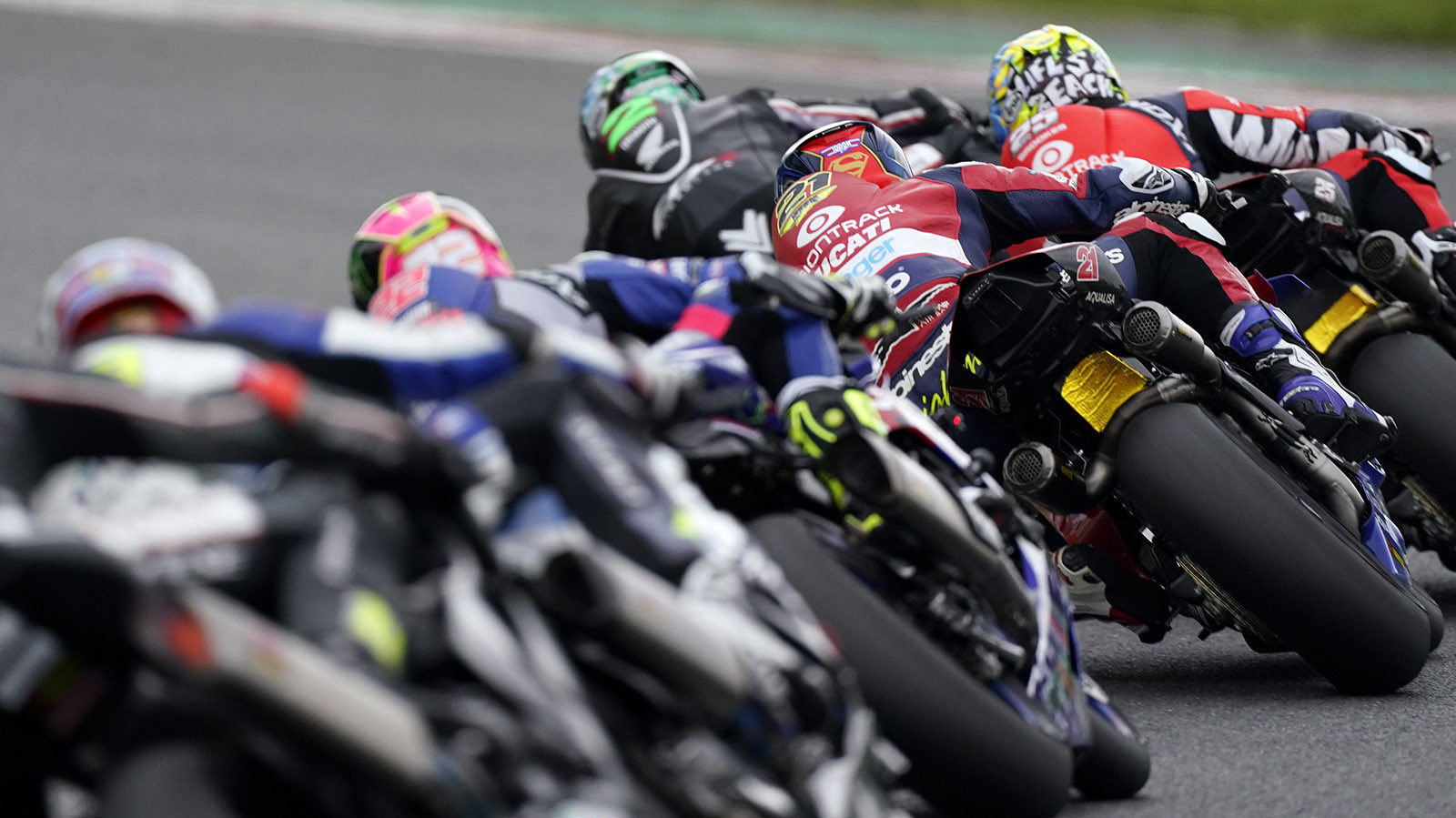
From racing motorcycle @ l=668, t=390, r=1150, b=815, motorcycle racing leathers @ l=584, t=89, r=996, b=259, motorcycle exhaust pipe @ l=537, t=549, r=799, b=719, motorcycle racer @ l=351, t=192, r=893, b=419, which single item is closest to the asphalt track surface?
racing motorcycle @ l=668, t=390, r=1150, b=815

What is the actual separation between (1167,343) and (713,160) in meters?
2.71

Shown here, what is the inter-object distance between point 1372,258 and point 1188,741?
187 centimetres

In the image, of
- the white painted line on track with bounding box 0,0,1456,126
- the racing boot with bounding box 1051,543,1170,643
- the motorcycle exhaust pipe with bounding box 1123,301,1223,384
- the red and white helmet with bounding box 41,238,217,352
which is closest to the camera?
the red and white helmet with bounding box 41,238,217,352

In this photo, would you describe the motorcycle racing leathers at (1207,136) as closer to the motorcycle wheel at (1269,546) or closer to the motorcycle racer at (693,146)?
the motorcycle racer at (693,146)

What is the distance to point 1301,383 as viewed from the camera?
504 centimetres

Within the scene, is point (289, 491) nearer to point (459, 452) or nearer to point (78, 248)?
point (459, 452)

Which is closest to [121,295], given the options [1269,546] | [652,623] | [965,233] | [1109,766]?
[652,623]

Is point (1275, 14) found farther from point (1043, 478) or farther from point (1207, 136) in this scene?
point (1043, 478)

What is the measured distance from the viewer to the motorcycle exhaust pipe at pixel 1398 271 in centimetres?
562

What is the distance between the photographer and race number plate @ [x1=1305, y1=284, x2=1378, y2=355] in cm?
566

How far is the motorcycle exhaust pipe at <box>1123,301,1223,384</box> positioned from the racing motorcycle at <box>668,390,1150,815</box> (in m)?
0.82

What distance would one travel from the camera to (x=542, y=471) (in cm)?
312

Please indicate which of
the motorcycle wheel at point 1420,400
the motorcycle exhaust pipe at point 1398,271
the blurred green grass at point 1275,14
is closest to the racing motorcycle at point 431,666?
the motorcycle wheel at point 1420,400

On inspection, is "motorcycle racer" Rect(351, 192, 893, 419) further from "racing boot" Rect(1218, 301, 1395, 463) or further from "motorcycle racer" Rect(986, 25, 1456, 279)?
"motorcycle racer" Rect(986, 25, 1456, 279)
